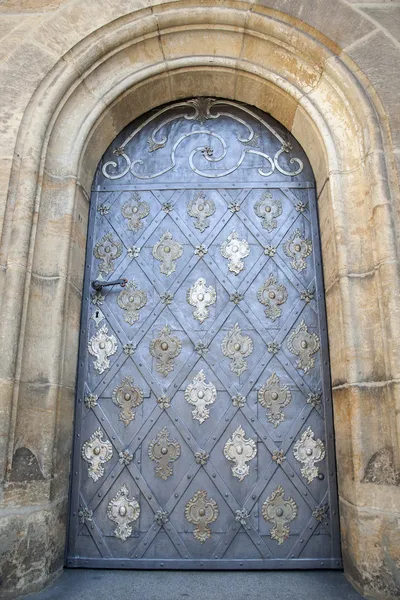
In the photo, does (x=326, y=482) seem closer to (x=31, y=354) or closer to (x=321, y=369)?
(x=321, y=369)

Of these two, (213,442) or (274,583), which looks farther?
(213,442)

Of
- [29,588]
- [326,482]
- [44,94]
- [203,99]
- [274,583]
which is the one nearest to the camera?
[29,588]

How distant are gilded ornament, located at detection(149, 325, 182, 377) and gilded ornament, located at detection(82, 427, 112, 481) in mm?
558

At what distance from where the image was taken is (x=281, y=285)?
9.99ft

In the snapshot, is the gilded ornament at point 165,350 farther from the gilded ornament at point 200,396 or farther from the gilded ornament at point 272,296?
the gilded ornament at point 272,296

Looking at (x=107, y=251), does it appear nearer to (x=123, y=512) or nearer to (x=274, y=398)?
(x=274, y=398)

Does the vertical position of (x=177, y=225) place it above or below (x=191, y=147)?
below

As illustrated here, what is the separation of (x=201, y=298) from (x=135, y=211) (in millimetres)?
812

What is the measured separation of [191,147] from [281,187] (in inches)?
29.2

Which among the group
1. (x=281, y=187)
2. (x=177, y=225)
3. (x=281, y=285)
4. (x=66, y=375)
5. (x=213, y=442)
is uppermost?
(x=281, y=187)

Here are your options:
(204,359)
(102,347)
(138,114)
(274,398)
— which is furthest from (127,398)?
(138,114)

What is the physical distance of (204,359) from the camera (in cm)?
292

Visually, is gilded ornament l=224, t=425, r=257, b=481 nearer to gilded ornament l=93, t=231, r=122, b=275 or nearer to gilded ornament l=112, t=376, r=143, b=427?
gilded ornament l=112, t=376, r=143, b=427

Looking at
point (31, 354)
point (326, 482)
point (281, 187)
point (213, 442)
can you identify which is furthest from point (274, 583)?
point (281, 187)
